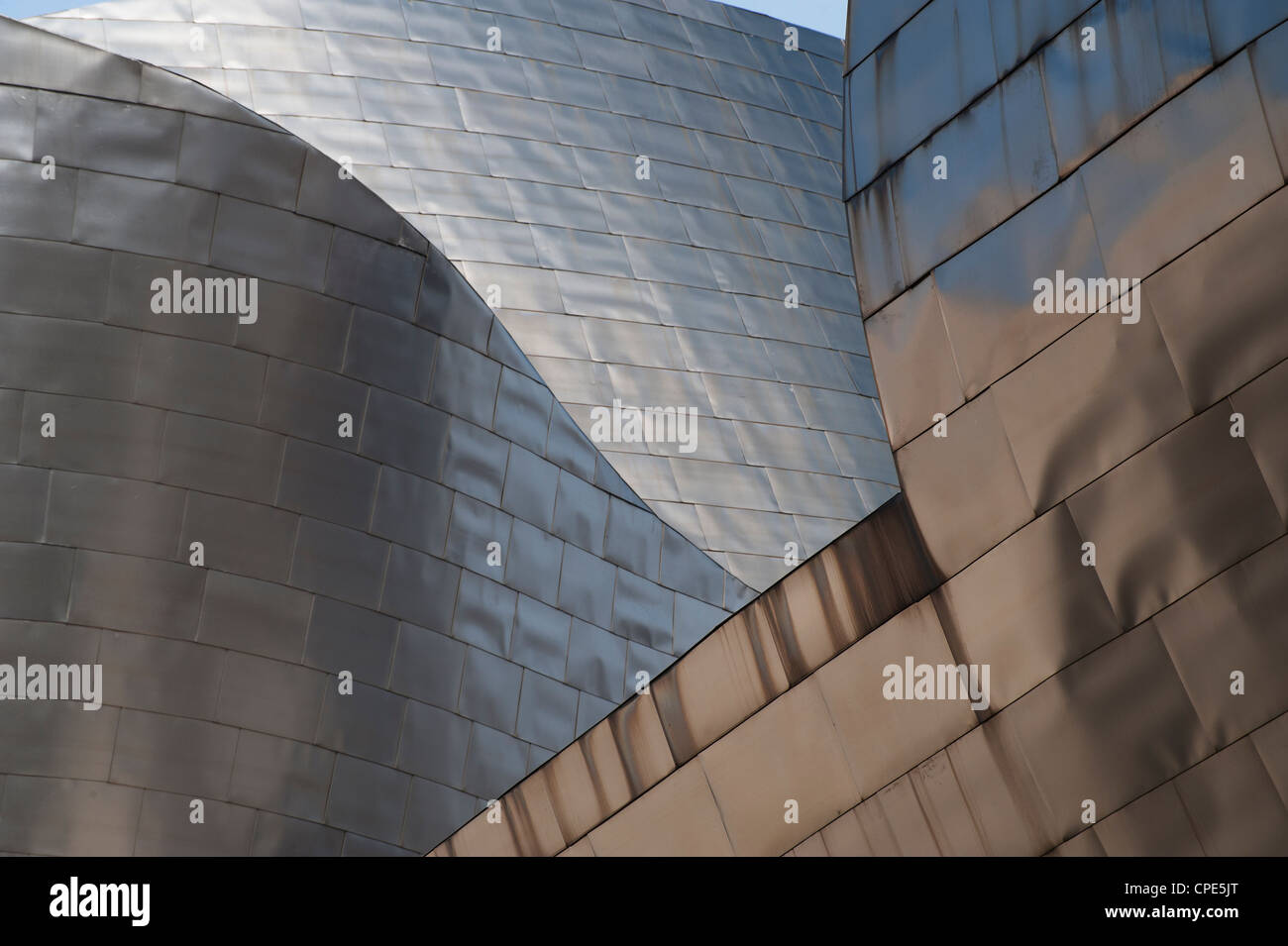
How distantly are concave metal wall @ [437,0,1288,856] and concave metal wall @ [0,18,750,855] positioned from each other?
538cm

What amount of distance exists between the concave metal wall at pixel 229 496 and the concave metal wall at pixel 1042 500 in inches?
212

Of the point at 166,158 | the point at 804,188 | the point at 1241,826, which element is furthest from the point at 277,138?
the point at 804,188

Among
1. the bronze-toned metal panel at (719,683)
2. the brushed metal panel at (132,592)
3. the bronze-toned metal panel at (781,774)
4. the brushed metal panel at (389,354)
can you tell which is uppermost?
the brushed metal panel at (389,354)

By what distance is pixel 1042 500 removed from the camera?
6254 millimetres

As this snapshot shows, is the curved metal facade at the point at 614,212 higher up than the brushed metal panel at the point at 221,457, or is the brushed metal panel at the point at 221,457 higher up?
the curved metal facade at the point at 614,212

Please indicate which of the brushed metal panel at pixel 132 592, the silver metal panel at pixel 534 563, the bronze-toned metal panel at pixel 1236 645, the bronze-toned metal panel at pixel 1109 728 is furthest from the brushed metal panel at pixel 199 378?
the bronze-toned metal panel at pixel 1236 645

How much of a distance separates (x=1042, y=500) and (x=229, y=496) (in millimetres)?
7857

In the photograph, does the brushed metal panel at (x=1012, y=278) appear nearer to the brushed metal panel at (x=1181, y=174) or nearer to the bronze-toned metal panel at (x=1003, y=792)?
the brushed metal panel at (x=1181, y=174)

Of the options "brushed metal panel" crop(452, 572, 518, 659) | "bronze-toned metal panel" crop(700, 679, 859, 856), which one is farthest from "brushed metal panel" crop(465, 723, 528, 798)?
"bronze-toned metal panel" crop(700, 679, 859, 856)

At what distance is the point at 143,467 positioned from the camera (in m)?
11.8

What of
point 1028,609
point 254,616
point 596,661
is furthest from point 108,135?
point 1028,609

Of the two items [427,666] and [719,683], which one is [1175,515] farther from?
[427,666]

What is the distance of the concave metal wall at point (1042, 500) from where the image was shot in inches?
223
